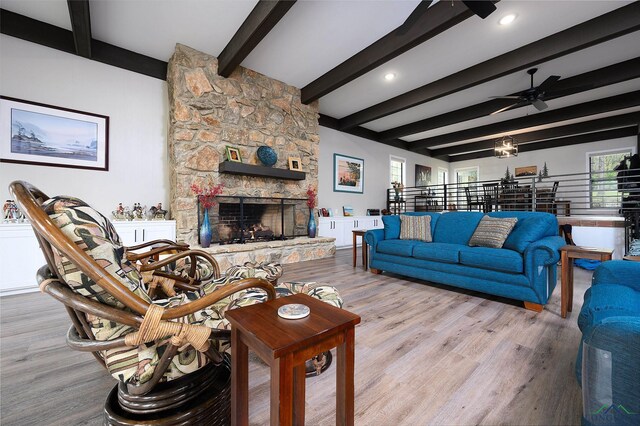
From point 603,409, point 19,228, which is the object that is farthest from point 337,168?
point 603,409

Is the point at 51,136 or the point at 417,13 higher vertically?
the point at 417,13

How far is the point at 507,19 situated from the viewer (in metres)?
3.01

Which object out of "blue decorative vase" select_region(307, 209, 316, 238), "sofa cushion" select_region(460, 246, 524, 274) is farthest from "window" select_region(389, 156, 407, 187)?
"sofa cushion" select_region(460, 246, 524, 274)

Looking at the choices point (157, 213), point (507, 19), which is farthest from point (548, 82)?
point (157, 213)

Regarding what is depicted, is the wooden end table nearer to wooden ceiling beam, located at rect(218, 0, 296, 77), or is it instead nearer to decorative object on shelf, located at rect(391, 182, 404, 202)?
wooden ceiling beam, located at rect(218, 0, 296, 77)

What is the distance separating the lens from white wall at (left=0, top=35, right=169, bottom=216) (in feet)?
9.86

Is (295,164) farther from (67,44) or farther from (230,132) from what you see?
(67,44)

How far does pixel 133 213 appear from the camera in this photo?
356cm

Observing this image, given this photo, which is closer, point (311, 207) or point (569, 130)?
point (311, 207)

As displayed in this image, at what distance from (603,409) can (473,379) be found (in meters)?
0.68

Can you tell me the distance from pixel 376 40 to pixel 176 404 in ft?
13.4

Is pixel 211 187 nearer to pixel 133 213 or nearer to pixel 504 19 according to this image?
pixel 133 213

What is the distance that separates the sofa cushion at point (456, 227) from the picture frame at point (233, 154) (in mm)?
3177

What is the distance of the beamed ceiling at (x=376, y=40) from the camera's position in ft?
9.23
